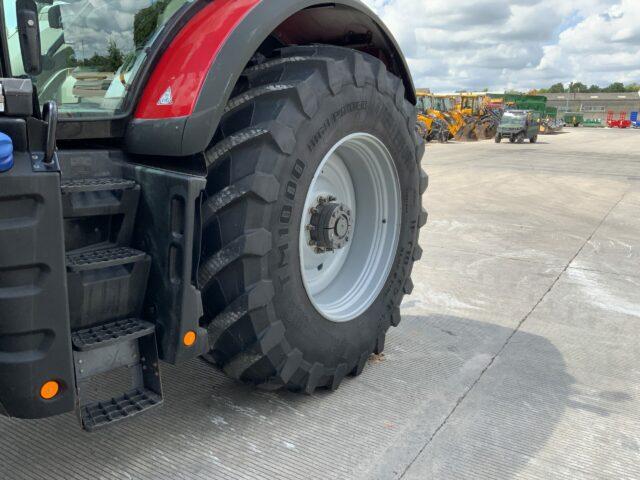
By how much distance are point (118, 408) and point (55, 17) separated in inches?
54.3

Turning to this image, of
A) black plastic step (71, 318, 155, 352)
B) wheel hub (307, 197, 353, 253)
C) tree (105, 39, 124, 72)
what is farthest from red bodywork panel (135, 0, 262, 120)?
wheel hub (307, 197, 353, 253)

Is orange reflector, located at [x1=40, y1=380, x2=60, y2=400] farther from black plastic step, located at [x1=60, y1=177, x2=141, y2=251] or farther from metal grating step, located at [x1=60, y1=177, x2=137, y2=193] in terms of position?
metal grating step, located at [x1=60, y1=177, x2=137, y2=193]

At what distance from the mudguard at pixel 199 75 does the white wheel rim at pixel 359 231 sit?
0.92 meters

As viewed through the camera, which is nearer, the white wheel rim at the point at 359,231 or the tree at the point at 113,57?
the tree at the point at 113,57

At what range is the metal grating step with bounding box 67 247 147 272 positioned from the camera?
6.09 ft

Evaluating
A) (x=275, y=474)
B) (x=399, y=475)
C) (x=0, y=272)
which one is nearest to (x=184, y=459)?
(x=275, y=474)

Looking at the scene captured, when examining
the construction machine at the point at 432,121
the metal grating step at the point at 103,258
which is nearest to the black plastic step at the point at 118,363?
the metal grating step at the point at 103,258

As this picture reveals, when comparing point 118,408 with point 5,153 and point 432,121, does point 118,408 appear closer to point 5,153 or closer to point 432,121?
point 5,153

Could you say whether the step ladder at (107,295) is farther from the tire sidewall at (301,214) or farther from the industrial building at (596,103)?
the industrial building at (596,103)

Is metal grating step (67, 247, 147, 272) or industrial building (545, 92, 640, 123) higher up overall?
industrial building (545, 92, 640, 123)

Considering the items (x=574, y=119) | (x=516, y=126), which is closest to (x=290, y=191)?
(x=516, y=126)

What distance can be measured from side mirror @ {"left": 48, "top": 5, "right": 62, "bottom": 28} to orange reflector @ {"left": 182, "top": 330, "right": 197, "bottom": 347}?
3.87ft

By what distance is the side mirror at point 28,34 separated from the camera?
1.59 meters

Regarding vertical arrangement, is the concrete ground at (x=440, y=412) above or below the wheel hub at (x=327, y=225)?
below
